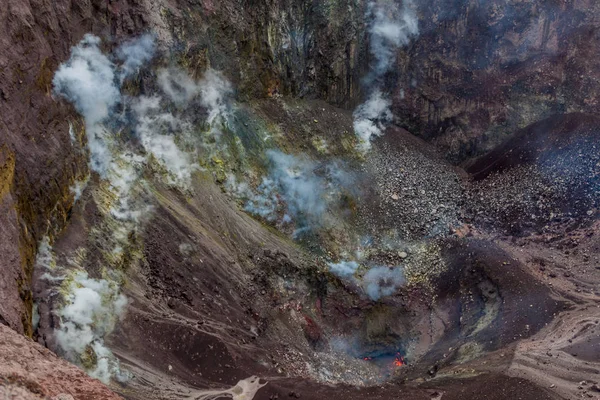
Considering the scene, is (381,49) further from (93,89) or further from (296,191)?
(93,89)

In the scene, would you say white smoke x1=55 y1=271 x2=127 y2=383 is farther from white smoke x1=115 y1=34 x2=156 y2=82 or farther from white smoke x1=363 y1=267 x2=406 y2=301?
white smoke x1=363 y1=267 x2=406 y2=301

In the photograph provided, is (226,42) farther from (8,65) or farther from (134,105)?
(8,65)

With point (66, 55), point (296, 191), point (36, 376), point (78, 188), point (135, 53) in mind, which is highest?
point (135, 53)

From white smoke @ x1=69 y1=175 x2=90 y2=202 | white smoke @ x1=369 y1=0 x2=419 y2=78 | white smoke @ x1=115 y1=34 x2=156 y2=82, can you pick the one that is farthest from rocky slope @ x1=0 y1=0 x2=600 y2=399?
white smoke @ x1=369 y1=0 x2=419 y2=78

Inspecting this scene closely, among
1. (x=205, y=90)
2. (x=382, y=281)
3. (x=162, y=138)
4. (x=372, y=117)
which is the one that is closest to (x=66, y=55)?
(x=162, y=138)

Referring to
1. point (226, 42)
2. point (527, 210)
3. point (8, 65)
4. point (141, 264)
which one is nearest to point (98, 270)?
point (141, 264)

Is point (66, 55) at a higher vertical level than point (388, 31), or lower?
lower
